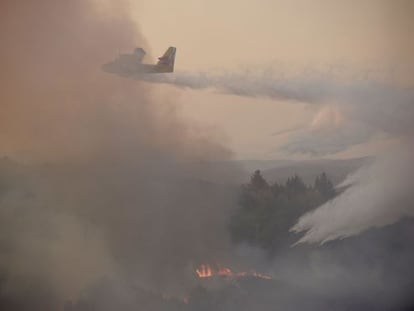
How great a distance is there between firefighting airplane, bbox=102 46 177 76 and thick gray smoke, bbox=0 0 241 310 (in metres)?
0.06

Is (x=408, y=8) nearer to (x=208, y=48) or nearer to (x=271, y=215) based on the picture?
(x=208, y=48)

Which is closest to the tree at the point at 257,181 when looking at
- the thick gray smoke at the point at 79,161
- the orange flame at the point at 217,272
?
the thick gray smoke at the point at 79,161

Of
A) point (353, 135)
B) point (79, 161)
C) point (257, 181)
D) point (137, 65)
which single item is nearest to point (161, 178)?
point (79, 161)

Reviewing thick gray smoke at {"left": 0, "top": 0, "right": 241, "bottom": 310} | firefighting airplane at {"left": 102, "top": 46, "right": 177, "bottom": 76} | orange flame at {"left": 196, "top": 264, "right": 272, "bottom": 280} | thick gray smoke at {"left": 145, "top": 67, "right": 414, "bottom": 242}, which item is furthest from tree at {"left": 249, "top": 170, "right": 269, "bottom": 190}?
firefighting airplane at {"left": 102, "top": 46, "right": 177, "bottom": 76}

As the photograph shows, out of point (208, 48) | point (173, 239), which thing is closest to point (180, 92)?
point (208, 48)

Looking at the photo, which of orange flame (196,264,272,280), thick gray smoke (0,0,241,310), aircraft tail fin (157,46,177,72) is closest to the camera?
thick gray smoke (0,0,241,310)

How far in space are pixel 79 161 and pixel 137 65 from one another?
2.43ft

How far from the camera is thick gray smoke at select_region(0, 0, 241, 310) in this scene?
3.81 meters

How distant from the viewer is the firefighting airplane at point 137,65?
12.7ft

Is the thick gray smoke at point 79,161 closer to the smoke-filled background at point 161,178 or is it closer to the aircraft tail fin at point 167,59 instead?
the smoke-filled background at point 161,178

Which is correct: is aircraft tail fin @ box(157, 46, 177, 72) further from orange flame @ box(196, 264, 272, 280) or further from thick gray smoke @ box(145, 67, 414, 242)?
orange flame @ box(196, 264, 272, 280)

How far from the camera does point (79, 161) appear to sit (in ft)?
12.8

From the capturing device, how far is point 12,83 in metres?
3.82

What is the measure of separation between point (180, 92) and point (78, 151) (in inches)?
30.8
